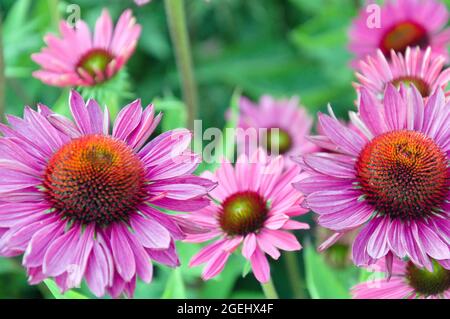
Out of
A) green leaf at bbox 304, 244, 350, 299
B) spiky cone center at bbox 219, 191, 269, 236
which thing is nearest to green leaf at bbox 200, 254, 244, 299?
green leaf at bbox 304, 244, 350, 299

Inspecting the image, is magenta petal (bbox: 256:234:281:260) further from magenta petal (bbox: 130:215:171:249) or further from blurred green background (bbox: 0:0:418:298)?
blurred green background (bbox: 0:0:418:298)

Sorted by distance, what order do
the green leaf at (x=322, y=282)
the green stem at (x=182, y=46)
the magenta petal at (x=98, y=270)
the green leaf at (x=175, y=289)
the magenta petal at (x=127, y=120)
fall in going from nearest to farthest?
1. the magenta petal at (x=98, y=270)
2. the magenta petal at (x=127, y=120)
3. the green leaf at (x=175, y=289)
4. the green leaf at (x=322, y=282)
5. the green stem at (x=182, y=46)

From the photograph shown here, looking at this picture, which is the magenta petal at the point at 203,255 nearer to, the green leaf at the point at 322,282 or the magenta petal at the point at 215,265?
the magenta petal at the point at 215,265

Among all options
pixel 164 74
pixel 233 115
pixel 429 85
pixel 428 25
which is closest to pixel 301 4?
pixel 164 74

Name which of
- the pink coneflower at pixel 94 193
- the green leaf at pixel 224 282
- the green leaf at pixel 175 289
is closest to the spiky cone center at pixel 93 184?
the pink coneflower at pixel 94 193

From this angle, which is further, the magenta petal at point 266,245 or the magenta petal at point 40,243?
the magenta petal at point 266,245

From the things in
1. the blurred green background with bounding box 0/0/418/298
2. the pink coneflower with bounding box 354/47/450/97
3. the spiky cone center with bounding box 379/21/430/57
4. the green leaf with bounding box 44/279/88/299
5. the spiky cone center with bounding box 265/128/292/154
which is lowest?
the green leaf with bounding box 44/279/88/299
